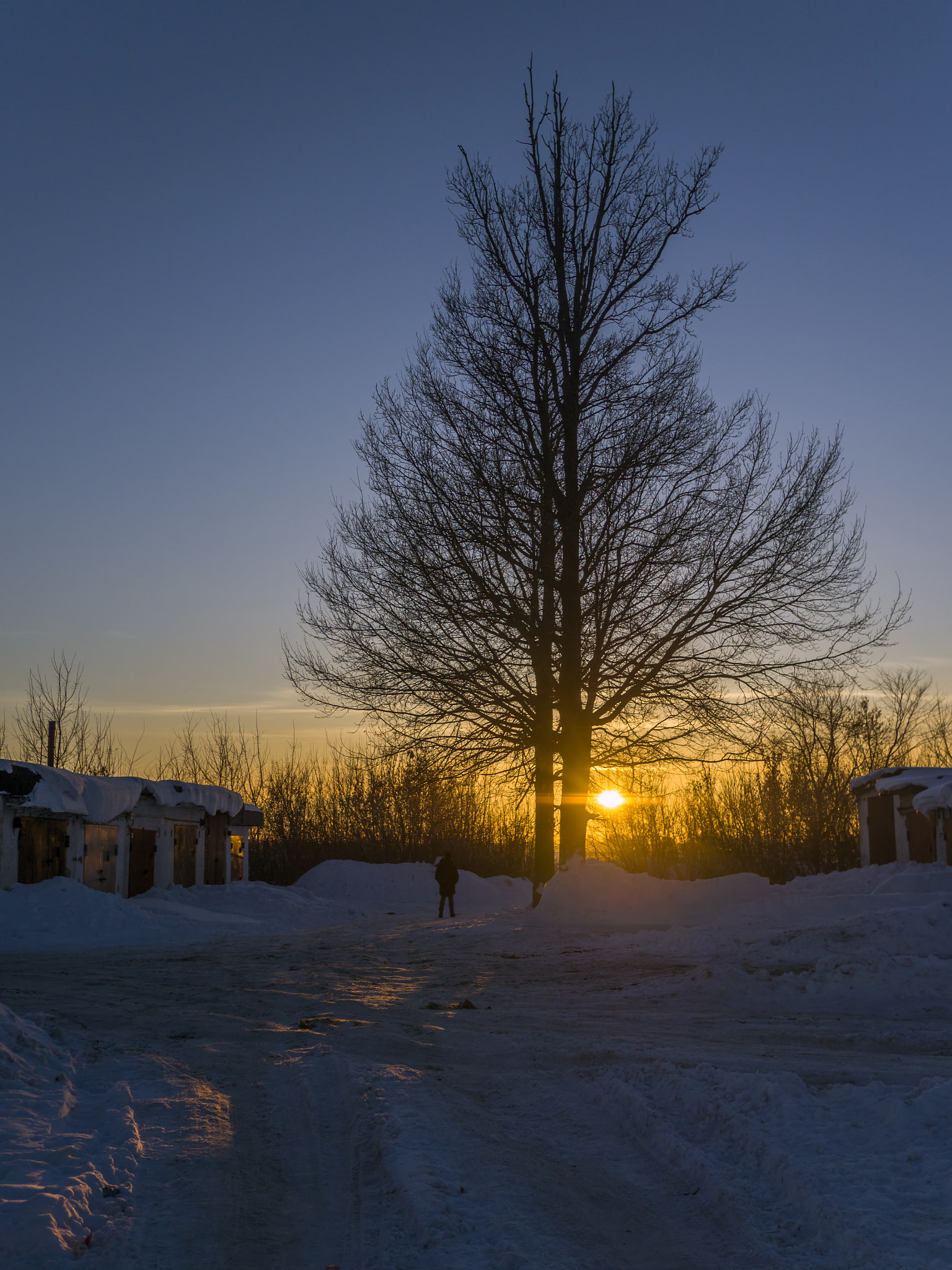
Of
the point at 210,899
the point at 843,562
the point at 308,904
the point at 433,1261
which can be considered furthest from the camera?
the point at 308,904

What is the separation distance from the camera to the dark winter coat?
24828 mm

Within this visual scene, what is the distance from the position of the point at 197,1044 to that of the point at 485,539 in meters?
12.7

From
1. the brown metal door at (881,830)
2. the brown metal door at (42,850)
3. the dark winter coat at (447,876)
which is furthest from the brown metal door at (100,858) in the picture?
the brown metal door at (881,830)

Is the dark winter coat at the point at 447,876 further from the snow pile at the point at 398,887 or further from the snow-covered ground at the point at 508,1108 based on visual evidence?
the snow-covered ground at the point at 508,1108

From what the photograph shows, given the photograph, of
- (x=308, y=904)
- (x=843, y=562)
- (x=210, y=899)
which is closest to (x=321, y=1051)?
(x=843, y=562)

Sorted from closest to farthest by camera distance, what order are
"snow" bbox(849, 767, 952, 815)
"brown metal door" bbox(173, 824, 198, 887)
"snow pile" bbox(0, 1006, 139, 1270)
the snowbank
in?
1. "snow pile" bbox(0, 1006, 139, 1270)
2. "snow" bbox(849, 767, 952, 815)
3. the snowbank
4. "brown metal door" bbox(173, 824, 198, 887)

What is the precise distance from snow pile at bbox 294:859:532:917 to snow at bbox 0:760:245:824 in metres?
9.41

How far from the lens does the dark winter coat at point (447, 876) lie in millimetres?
24828

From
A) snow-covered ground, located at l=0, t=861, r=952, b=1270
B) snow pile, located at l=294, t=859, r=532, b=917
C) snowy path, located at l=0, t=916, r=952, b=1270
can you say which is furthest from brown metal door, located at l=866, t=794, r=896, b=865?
snow pile, located at l=294, t=859, r=532, b=917

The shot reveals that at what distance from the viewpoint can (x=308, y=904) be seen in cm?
2891

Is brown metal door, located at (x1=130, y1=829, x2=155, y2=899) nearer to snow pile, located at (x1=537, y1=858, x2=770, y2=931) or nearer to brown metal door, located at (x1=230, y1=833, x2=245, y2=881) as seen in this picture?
brown metal door, located at (x1=230, y1=833, x2=245, y2=881)

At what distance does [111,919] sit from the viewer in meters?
19.6

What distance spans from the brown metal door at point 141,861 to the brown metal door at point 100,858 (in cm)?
88

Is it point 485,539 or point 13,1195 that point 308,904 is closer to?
point 485,539
